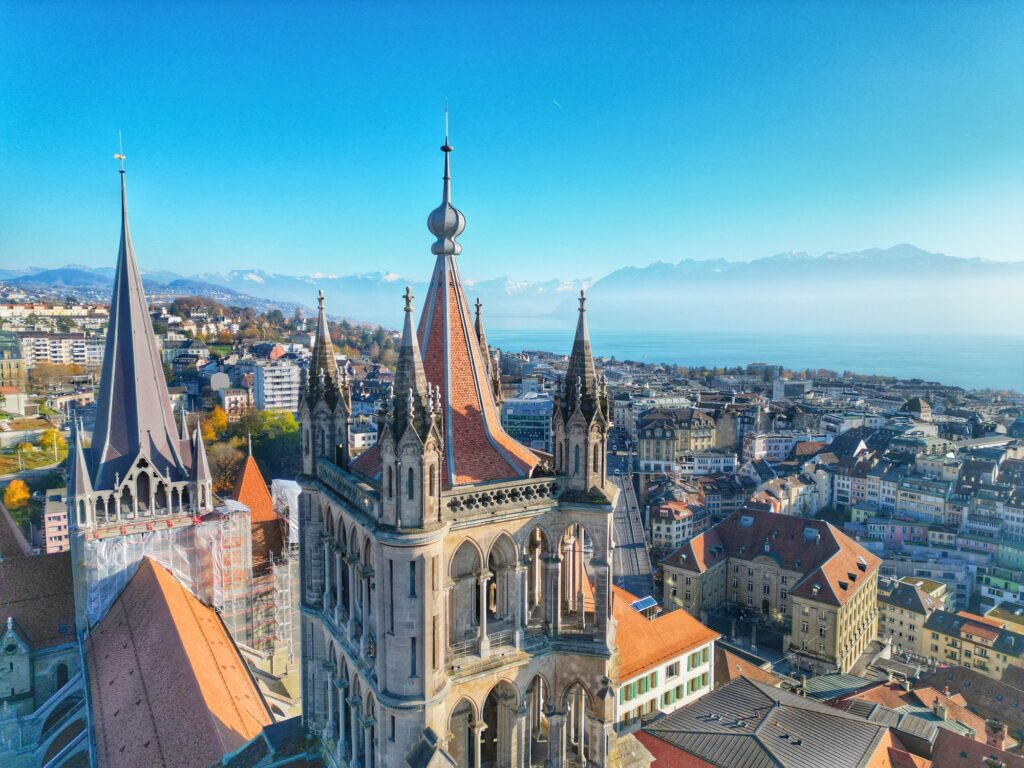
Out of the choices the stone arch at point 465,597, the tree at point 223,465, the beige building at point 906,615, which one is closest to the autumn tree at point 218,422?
the tree at point 223,465

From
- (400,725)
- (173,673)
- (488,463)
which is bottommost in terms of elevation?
(173,673)

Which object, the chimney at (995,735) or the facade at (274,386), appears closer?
the chimney at (995,735)

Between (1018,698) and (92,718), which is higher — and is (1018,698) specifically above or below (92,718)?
below

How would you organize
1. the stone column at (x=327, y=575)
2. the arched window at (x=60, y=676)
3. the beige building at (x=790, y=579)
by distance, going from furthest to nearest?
the beige building at (x=790, y=579) → the arched window at (x=60, y=676) → the stone column at (x=327, y=575)

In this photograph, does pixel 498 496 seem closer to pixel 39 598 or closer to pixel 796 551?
pixel 39 598

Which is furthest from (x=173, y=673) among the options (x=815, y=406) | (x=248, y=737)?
(x=815, y=406)

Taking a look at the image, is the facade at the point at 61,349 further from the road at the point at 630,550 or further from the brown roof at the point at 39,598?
the road at the point at 630,550

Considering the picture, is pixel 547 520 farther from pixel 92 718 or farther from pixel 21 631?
pixel 21 631

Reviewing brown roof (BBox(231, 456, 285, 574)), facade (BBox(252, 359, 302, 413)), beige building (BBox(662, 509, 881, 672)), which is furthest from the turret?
facade (BBox(252, 359, 302, 413))
